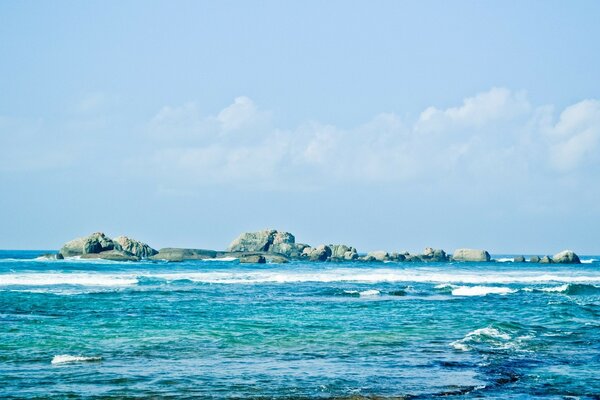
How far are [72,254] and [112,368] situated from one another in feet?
268

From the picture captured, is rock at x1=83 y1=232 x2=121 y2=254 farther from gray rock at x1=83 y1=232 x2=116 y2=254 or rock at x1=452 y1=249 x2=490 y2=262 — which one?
rock at x1=452 y1=249 x2=490 y2=262

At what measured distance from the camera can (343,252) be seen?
116 metres

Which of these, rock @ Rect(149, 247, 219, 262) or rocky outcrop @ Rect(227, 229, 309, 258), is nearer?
rock @ Rect(149, 247, 219, 262)

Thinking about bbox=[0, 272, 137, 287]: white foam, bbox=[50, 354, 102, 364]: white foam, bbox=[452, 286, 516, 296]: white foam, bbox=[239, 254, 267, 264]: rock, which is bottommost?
bbox=[50, 354, 102, 364]: white foam

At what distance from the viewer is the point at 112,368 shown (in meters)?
16.9

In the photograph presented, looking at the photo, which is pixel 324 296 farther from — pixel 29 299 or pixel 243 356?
pixel 243 356

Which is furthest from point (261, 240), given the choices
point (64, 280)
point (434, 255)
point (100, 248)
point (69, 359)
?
point (69, 359)

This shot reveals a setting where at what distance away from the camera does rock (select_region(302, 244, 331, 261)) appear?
110875mm

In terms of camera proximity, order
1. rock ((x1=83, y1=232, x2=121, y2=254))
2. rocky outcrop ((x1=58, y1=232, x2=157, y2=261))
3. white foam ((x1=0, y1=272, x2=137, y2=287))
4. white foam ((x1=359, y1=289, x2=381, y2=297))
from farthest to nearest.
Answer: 1. rock ((x1=83, y1=232, x2=121, y2=254))
2. rocky outcrop ((x1=58, y1=232, x2=157, y2=261))
3. white foam ((x1=0, y1=272, x2=137, y2=287))
4. white foam ((x1=359, y1=289, x2=381, y2=297))

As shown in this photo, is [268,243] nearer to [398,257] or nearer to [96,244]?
[398,257]

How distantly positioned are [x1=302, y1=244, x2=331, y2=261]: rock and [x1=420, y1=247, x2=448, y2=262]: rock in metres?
16.3

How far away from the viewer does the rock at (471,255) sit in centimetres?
11575

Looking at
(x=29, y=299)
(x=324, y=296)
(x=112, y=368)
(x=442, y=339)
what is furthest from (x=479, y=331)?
(x=29, y=299)

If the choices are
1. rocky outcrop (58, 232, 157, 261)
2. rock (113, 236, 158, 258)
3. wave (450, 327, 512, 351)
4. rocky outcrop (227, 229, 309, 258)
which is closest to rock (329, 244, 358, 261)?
rocky outcrop (227, 229, 309, 258)
